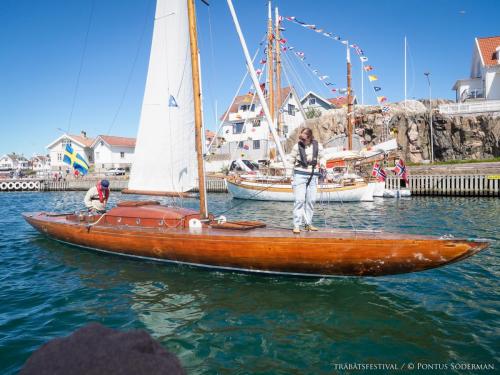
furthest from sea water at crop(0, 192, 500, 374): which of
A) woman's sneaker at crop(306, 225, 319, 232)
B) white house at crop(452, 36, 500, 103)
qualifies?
white house at crop(452, 36, 500, 103)

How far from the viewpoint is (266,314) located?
21.1 ft

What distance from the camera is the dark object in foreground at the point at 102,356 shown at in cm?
127

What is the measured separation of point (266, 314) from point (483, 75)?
47954mm

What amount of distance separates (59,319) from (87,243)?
184 inches

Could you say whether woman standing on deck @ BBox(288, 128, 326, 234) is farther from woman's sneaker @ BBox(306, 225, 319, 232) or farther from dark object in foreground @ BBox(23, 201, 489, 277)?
dark object in foreground @ BBox(23, 201, 489, 277)

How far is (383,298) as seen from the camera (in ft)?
23.2

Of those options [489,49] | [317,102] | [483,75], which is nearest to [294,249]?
[483,75]

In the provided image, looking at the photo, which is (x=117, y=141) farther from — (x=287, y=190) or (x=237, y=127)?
(x=287, y=190)

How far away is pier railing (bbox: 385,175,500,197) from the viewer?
2597 cm

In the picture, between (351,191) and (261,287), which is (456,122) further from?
(261,287)

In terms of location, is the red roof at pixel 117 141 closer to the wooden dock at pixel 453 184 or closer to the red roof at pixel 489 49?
the wooden dock at pixel 453 184

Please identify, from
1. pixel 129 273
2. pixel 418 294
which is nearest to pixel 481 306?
pixel 418 294

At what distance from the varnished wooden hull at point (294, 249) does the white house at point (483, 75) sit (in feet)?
145

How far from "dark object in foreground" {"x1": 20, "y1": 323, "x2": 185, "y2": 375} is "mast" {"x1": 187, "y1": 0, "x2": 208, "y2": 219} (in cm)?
848
